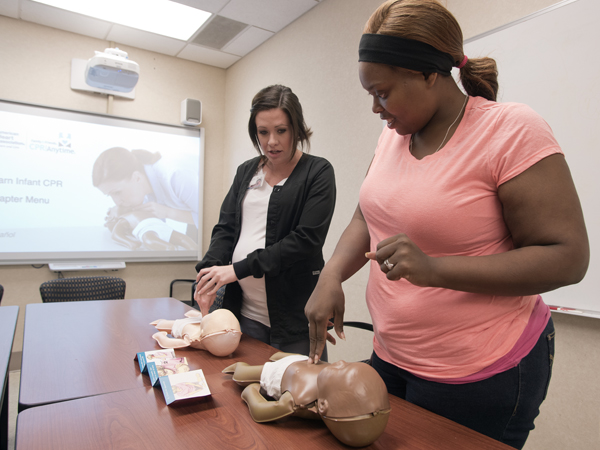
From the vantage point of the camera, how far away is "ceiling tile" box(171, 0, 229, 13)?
128 inches

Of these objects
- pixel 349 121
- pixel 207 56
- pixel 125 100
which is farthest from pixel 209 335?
pixel 207 56

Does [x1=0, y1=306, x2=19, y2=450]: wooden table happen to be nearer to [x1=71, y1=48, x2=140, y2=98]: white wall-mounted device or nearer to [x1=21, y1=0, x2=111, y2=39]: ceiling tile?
[x1=71, y1=48, x2=140, y2=98]: white wall-mounted device

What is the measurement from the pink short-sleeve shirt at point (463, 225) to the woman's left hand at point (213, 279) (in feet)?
2.14

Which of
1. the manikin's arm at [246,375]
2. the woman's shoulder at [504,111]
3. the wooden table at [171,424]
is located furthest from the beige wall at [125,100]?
the woman's shoulder at [504,111]

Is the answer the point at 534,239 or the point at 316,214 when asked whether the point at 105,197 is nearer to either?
the point at 316,214

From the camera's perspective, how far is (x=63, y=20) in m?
3.61

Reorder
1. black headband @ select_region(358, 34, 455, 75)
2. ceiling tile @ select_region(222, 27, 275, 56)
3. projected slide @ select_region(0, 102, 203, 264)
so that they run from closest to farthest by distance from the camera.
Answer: black headband @ select_region(358, 34, 455, 75), projected slide @ select_region(0, 102, 203, 264), ceiling tile @ select_region(222, 27, 275, 56)

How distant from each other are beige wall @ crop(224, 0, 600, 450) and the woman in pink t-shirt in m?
1.27

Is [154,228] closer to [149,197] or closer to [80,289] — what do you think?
[149,197]

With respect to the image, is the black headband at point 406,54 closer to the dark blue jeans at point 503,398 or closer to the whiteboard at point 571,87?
the dark blue jeans at point 503,398

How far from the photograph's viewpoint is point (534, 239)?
69 centimetres

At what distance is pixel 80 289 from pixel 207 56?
285 cm

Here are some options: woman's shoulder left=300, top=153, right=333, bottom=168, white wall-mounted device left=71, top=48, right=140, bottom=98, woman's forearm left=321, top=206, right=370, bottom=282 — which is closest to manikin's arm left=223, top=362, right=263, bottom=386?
woman's forearm left=321, top=206, right=370, bottom=282

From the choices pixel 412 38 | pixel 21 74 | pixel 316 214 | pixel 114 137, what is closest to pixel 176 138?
pixel 114 137
